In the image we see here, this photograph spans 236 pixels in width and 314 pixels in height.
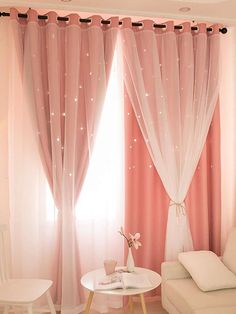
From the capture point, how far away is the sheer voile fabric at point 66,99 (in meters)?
3.36

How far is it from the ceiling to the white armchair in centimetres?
199

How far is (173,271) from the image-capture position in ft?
10.8

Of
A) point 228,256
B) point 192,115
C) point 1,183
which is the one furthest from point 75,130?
point 228,256

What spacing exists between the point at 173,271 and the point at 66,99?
1.80 m

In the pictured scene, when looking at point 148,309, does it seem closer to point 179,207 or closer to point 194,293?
point 194,293

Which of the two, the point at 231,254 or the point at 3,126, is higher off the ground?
the point at 3,126

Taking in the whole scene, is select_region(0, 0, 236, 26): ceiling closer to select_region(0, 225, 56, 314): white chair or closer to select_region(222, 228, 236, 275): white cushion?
select_region(0, 225, 56, 314): white chair

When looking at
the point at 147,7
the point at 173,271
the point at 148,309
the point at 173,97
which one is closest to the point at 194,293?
the point at 173,271

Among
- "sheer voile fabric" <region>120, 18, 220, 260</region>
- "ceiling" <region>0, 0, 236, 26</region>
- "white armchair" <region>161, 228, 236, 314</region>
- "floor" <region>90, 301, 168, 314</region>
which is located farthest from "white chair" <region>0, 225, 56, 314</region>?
"ceiling" <region>0, 0, 236, 26</region>

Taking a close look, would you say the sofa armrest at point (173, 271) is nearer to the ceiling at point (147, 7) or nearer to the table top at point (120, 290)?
the table top at point (120, 290)

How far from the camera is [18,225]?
11.3 ft

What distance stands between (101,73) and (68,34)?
1.50 ft

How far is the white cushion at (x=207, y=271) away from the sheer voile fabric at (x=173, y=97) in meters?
0.34

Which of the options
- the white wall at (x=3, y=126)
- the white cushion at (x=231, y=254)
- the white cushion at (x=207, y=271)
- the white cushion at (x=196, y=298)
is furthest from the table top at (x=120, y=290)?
the white wall at (x=3, y=126)
